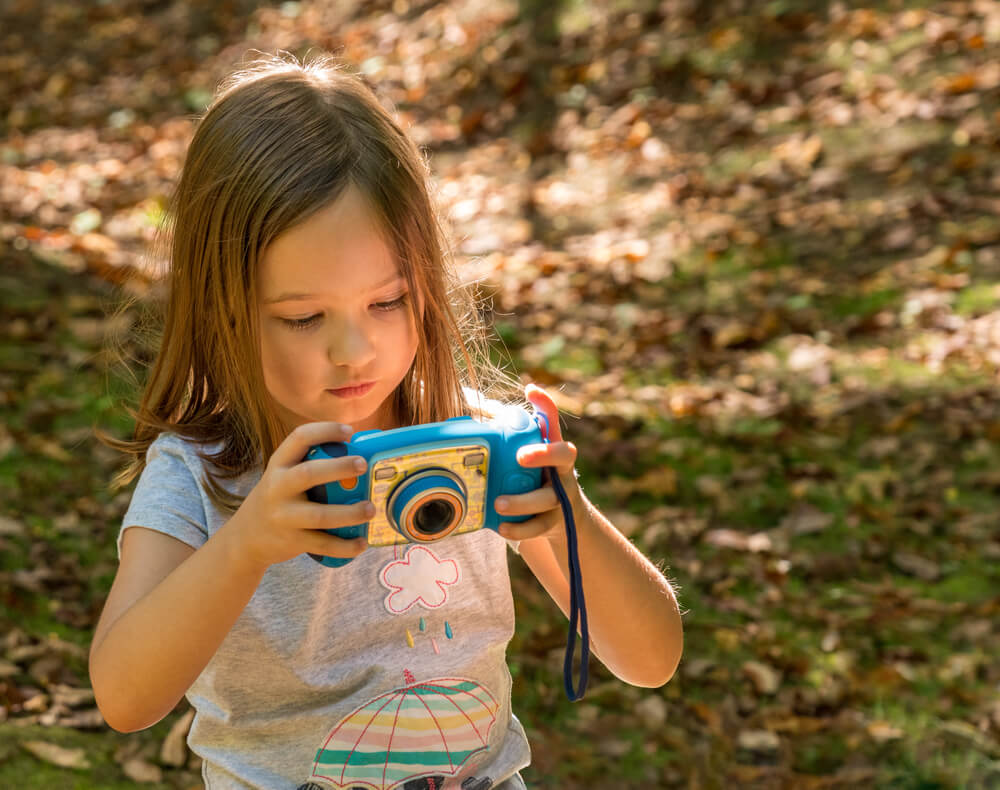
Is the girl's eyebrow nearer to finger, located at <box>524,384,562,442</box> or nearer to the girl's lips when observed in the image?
the girl's lips

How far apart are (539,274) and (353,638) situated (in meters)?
4.59

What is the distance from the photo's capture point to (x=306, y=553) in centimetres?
176

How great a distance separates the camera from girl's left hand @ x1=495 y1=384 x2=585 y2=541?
1.64 m

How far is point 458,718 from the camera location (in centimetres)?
204

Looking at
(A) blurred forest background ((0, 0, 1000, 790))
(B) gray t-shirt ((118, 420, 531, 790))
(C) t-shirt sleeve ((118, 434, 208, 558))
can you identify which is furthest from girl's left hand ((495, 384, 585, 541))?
(A) blurred forest background ((0, 0, 1000, 790))

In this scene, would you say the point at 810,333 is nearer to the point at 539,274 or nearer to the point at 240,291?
the point at 539,274

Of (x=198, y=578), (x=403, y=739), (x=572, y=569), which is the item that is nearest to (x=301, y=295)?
(x=198, y=578)

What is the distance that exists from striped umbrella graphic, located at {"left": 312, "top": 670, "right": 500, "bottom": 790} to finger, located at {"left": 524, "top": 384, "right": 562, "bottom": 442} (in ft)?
1.93

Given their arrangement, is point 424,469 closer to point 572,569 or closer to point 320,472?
point 320,472

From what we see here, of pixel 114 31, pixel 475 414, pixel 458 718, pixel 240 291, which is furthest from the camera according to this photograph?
pixel 114 31

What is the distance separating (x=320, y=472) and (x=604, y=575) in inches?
21.2

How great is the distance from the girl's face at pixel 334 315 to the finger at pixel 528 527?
0.37 meters

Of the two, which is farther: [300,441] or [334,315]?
[334,315]

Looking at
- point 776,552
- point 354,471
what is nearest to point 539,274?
point 776,552
